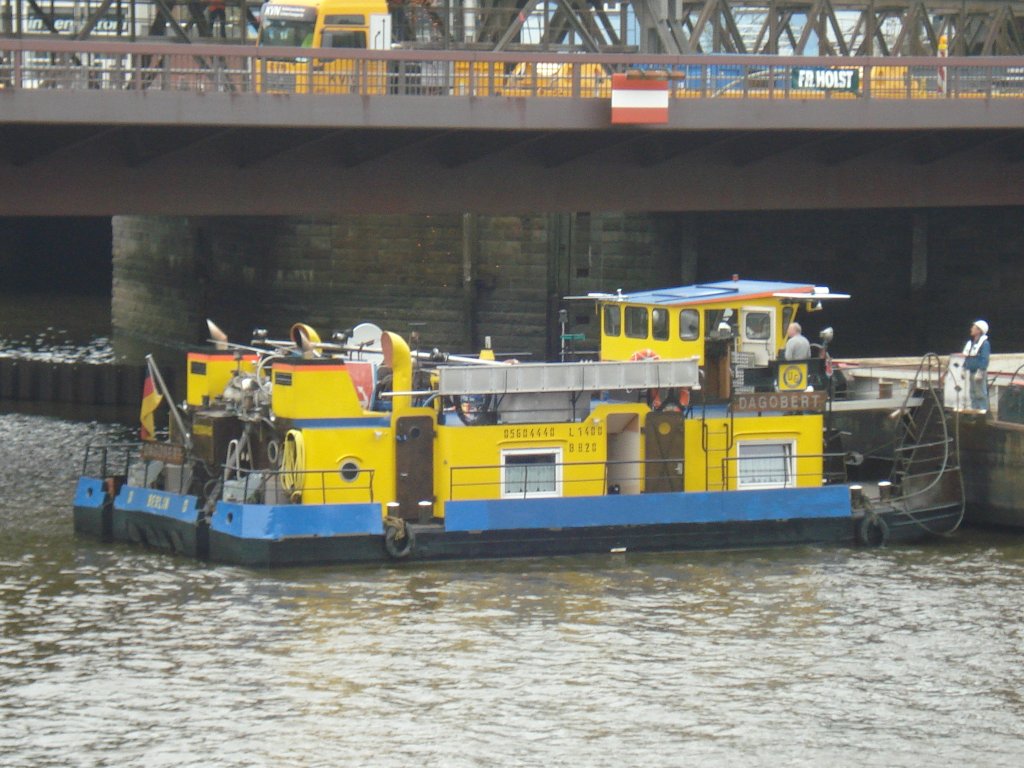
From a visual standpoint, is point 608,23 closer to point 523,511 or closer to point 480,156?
point 480,156

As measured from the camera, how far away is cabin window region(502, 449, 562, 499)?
3028cm

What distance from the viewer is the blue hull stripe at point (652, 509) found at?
2958cm

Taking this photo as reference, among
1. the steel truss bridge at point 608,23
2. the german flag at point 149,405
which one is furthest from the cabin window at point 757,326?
the steel truss bridge at point 608,23

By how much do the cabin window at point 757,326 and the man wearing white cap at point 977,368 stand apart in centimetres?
379

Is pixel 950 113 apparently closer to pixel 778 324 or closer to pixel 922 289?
pixel 778 324

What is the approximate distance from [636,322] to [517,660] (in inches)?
356

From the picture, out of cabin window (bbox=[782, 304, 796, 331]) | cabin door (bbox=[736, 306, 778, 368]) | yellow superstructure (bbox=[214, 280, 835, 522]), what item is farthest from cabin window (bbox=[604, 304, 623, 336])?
cabin window (bbox=[782, 304, 796, 331])

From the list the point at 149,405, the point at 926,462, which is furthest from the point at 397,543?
the point at 926,462

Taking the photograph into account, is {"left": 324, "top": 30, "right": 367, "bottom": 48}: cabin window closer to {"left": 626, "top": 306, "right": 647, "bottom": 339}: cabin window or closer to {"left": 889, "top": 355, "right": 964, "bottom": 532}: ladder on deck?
{"left": 626, "top": 306, "right": 647, "bottom": 339}: cabin window

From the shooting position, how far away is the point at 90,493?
31578mm

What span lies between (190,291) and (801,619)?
121 feet

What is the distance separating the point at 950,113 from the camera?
3997 centimetres

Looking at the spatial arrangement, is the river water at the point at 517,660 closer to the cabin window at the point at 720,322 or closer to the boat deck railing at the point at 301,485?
the boat deck railing at the point at 301,485

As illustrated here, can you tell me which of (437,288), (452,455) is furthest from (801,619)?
(437,288)
